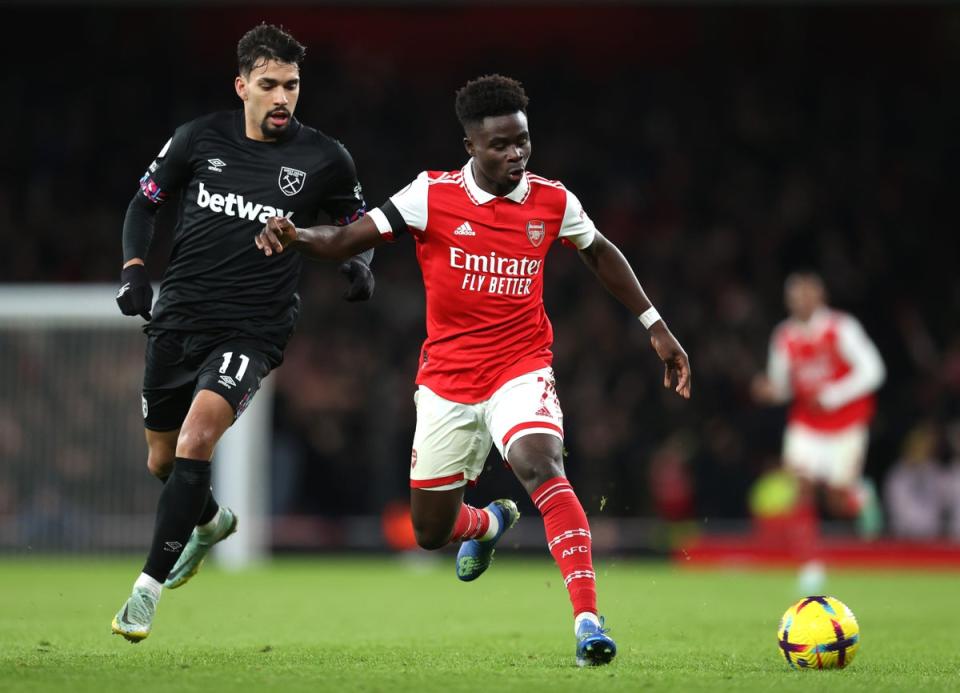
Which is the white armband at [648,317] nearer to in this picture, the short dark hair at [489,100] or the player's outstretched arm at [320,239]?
the short dark hair at [489,100]

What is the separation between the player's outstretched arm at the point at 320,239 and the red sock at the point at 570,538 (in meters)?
1.33

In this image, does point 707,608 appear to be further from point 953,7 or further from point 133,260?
point 953,7

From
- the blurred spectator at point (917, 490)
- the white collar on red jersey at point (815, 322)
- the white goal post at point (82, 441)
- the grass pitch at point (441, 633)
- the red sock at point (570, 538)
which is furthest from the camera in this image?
the blurred spectator at point (917, 490)

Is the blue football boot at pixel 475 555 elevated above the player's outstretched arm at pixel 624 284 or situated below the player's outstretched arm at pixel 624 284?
below

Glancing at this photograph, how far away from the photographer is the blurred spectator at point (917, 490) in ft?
52.6

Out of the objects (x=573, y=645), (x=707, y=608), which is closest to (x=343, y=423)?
(x=707, y=608)

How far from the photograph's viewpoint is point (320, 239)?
20.9 feet

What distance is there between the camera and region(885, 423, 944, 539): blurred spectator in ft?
52.6

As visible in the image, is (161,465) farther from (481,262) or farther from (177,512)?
(481,262)

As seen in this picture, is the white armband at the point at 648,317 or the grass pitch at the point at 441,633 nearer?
the grass pitch at the point at 441,633

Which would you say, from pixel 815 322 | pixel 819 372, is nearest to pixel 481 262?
pixel 819 372

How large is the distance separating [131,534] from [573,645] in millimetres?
9664

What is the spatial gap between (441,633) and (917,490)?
31.0 ft

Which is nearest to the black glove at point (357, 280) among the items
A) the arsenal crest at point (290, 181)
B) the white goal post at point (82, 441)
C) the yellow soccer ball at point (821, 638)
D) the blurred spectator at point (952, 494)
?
the arsenal crest at point (290, 181)
